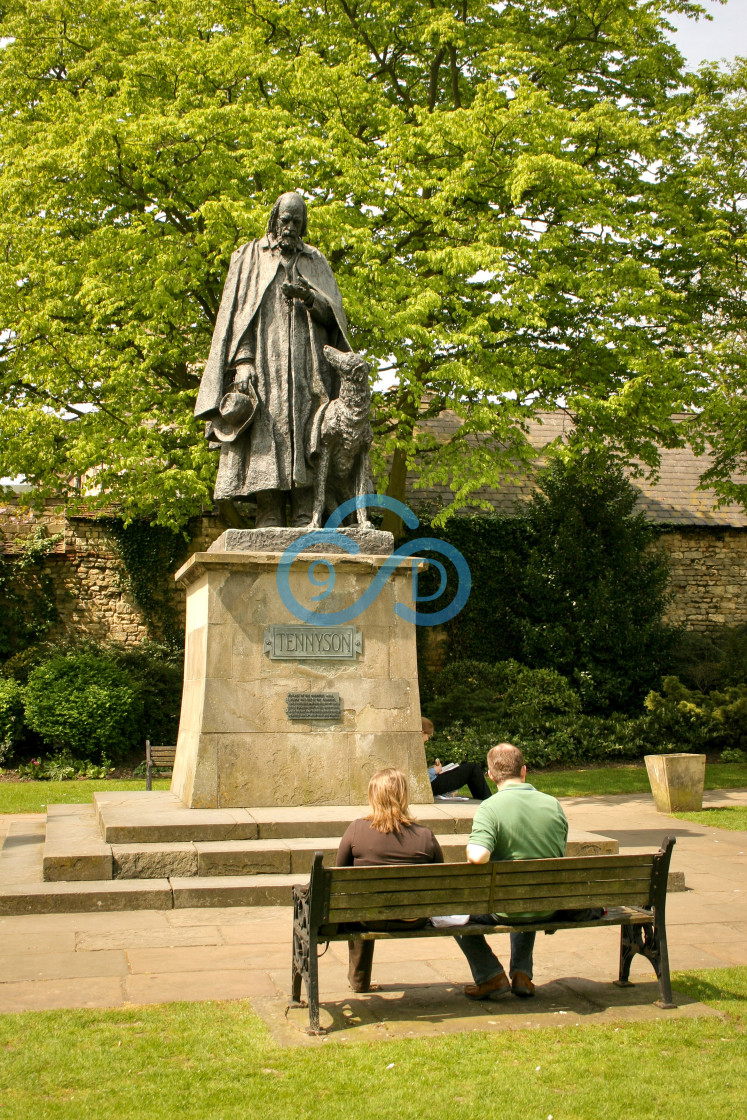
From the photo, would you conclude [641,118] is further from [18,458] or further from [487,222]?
[18,458]

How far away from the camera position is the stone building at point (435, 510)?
18.7 m

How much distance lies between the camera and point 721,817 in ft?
37.3

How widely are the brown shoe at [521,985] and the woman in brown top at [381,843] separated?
24.3 inches

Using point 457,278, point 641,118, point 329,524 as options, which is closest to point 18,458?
point 457,278

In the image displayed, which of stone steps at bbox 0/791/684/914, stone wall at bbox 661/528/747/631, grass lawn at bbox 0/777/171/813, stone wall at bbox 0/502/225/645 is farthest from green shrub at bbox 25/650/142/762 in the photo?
stone wall at bbox 661/528/747/631

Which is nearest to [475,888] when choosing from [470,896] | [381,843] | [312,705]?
[470,896]

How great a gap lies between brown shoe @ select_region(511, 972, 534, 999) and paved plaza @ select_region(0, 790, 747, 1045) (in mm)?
42

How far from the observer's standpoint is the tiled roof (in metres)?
22.0

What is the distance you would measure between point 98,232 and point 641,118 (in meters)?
9.43

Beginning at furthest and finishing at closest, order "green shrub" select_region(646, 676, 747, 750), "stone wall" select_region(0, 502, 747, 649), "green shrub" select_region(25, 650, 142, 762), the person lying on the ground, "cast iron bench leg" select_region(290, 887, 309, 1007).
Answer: "stone wall" select_region(0, 502, 747, 649)
"green shrub" select_region(646, 676, 747, 750)
"green shrub" select_region(25, 650, 142, 762)
the person lying on the ground
"cast iron bench leg" select_region(290, 887, 309, 1007)

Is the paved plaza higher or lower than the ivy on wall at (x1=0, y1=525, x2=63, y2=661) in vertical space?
lower

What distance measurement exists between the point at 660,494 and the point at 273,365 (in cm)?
1614

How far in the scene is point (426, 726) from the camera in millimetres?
8992

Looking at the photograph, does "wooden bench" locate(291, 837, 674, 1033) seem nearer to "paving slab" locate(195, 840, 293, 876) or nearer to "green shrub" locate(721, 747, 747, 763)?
"paving slab" locate(195, 840, 293, 876)
